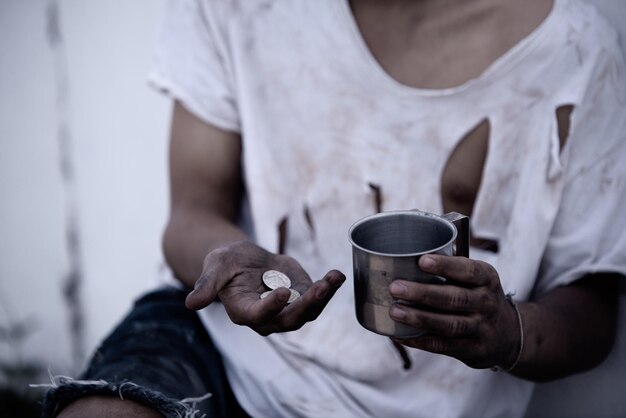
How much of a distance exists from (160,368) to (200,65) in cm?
93

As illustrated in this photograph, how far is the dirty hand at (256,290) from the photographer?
1396 mm

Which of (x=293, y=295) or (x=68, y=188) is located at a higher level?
(x=293, y=295)

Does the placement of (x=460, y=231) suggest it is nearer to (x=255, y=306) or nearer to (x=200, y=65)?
(x=255, y=306)

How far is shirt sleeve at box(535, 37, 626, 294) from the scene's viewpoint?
192 cm

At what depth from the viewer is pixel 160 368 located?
185 cm

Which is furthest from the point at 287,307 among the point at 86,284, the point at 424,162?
the point at 86,284

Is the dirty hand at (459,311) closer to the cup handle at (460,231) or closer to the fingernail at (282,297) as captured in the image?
the cup handle at (460,231)

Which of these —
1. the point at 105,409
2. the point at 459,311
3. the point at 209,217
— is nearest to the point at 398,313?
the point at 459,311

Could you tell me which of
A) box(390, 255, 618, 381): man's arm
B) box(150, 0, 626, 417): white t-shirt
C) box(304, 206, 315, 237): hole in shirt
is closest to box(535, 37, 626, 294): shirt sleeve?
box(150, 0, 626, 417): white t-shirt

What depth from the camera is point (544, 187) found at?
1.93m

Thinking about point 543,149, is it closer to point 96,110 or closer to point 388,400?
point 388,400

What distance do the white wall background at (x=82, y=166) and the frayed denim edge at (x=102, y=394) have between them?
152 cm

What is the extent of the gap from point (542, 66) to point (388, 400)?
3.28 feet

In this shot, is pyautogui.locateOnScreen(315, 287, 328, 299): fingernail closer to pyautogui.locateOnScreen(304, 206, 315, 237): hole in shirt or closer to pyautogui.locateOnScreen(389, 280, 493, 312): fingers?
pyautogui.locateOnScreen(389, 280, 493, 312): fingers
